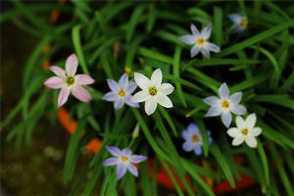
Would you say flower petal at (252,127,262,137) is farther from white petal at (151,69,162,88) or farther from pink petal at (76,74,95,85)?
pink petal at (76,74,95,85)

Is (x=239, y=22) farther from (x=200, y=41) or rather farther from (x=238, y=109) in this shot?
(x=238, y=109)

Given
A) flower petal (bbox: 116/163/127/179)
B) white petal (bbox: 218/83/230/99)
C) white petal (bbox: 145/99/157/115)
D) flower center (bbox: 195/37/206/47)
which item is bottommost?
flower petal (bbox: 116/163/127/179)

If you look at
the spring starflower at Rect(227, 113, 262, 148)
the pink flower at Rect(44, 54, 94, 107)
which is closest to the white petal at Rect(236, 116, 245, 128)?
the spring starflower at Rect(227, 113, 262, 148)

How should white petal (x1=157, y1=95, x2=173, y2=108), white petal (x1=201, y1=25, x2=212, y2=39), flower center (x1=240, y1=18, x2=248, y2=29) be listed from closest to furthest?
white petal (x1=157, y1=95, x2=173, y2=108) → white petal (x1=201, y1=25, x2=212, y2=39) → flower center (x1=240, y1=18, x2=248, y2=29)

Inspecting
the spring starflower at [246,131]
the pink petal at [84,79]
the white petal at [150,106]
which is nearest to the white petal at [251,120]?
the spring starflower at [246,131]

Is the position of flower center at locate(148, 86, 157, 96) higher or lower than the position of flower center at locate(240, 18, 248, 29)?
lower
